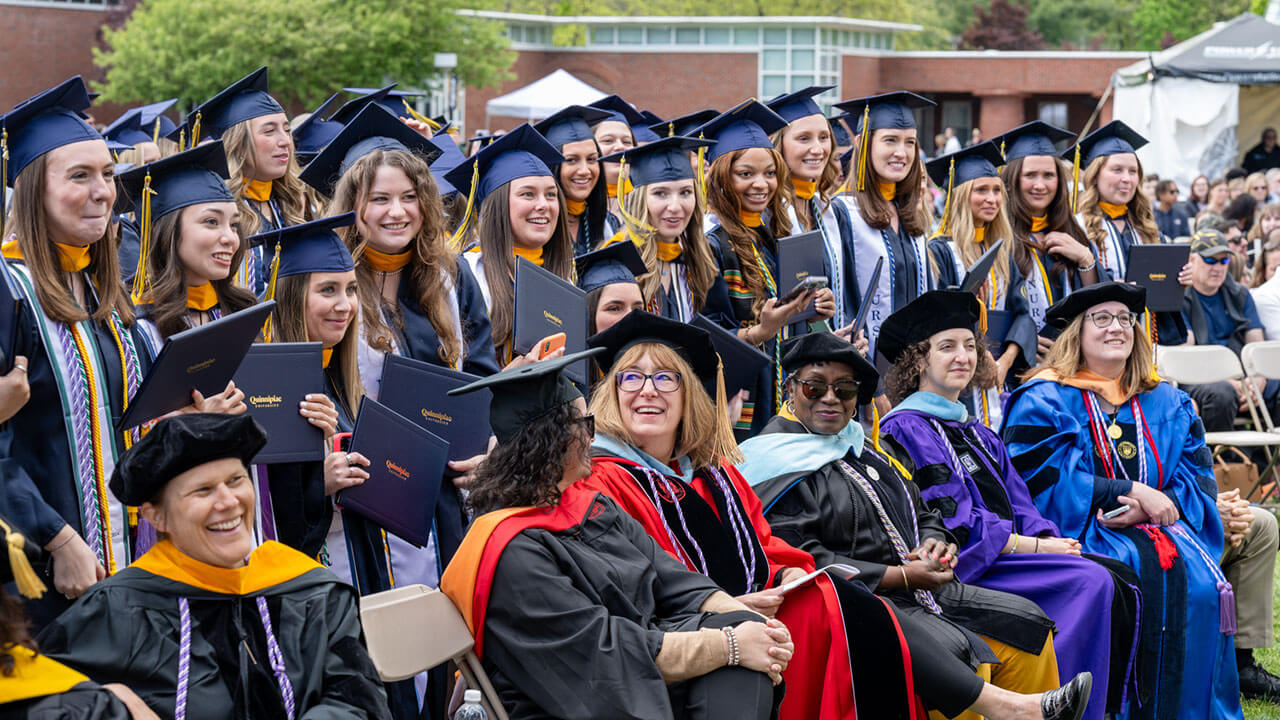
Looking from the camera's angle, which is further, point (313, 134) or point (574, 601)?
point (313, 134)

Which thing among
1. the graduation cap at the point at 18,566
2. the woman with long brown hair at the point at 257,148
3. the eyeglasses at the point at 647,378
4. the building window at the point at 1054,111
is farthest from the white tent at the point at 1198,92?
the graduation cap at the point at 18,566

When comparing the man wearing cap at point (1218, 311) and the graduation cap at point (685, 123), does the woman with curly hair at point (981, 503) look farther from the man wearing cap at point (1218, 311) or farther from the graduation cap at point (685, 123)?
the man wearing cap at point (1218, 311)

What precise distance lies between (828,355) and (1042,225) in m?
3.25

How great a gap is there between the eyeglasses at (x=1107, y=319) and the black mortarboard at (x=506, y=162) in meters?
2.35

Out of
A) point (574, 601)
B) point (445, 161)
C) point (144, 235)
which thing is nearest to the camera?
point (574, 601)

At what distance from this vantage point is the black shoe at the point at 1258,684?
5.69 m

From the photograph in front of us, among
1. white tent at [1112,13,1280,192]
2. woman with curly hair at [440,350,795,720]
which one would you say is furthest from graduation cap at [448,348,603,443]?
white tent at [1112,13,1280,192]

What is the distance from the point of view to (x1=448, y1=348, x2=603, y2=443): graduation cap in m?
3.50

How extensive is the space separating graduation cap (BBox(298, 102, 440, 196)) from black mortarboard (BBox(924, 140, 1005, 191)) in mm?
3354

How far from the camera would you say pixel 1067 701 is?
4137mm

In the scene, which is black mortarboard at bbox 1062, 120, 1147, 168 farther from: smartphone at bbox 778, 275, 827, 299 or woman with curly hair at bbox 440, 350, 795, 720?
woman with curly hair at bbox 440, 350, 795, 720

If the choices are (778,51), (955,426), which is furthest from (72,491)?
(778,51)

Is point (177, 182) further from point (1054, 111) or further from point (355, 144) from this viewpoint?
point (1054, 111)

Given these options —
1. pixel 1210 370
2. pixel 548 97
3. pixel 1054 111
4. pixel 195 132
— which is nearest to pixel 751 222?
pixel 195 132
